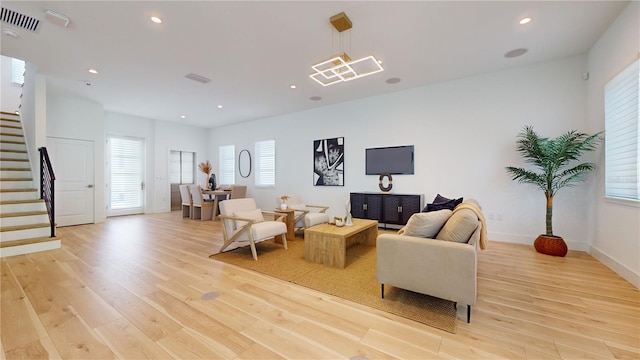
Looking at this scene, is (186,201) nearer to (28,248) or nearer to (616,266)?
(28,248)

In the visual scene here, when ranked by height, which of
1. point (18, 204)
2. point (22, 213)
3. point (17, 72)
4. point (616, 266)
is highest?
point (17, 72)

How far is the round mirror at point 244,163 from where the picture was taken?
26.5ft

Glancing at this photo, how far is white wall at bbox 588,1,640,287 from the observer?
101 inches

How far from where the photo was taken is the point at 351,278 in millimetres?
2709

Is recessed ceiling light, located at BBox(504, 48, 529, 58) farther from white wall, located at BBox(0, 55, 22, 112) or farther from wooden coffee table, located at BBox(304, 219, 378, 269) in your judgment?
white wall, located at BBox(0, 55, 22, 112)

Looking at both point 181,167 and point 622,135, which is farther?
point 181,167

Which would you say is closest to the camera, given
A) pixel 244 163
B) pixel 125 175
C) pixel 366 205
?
pixel 366 205

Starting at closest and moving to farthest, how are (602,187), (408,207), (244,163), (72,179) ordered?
(602,187), (408,207), (72,179), (244,163)

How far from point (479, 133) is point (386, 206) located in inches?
87.1

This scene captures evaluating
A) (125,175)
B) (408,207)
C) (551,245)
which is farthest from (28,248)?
(551,245)

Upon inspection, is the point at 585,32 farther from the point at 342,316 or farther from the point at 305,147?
the point at 305,147

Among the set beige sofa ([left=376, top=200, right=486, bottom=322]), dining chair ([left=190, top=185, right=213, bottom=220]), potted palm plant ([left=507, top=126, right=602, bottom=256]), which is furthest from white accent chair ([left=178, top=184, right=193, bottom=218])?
potted palm plant ([left=507, top=126, right=602, bottom=256])

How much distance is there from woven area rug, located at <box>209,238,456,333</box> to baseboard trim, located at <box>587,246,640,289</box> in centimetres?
213

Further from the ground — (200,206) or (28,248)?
(200,206)
